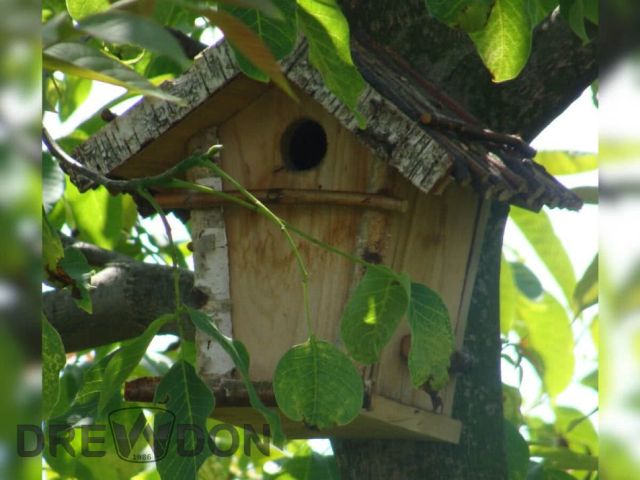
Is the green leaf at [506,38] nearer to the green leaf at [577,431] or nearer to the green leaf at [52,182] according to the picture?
the green leaf at [52,182]

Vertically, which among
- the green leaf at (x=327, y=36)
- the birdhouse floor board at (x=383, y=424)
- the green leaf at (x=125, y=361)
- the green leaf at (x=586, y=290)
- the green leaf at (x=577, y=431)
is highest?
the green leaf at (x=327, y=36)

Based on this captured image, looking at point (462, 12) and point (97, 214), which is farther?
point (97, 214)

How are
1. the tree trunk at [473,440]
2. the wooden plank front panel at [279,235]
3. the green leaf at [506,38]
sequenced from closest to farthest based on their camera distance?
the green leaf at [506,38] → the wooden plank front panel at [279,235] → the tree trunk at [473,440]

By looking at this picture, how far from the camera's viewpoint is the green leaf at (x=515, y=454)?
6.52ft

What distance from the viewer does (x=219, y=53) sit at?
1.82 metres

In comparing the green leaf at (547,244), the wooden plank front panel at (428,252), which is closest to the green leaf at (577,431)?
the green leaf at (547,244)

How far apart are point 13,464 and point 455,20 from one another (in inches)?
42.1

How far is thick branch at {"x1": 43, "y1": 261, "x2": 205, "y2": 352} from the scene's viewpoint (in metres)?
2.18

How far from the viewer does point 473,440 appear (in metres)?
1.94

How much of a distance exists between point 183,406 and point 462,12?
1.95ft

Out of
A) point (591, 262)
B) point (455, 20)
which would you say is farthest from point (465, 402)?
point (455, 20)

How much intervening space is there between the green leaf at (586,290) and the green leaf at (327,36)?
1355 millimetres

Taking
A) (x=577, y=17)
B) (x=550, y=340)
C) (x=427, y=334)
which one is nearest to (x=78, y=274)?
(x=427, y=334)

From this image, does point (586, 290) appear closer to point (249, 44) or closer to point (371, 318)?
point (371, 318)
